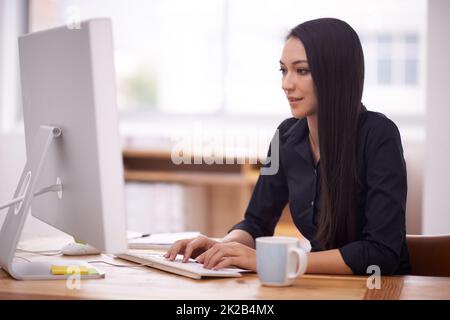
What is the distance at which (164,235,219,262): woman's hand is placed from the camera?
5.19 ft

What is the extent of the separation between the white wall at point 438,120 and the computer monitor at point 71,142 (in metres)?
2.45

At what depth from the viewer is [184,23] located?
479 centimetres

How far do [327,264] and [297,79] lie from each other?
1.50 ft

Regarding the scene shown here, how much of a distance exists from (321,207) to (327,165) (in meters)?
0.11

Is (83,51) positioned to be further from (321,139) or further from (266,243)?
(321,139)

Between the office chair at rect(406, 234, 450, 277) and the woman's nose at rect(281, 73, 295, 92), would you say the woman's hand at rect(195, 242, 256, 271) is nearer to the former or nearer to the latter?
the woman's nose at rect(281, 73, 295, 92)

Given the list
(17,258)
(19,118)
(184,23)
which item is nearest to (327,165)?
(17,258)

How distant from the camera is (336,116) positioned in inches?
66.5

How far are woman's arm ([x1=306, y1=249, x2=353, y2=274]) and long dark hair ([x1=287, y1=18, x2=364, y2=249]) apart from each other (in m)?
0.19

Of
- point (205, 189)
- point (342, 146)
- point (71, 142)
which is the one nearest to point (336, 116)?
point (342, 146)

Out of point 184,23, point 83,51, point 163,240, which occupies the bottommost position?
point 163,240

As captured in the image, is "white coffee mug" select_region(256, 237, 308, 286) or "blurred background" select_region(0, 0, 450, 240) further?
"blurred background" select_region(0, 0, 450, 240)

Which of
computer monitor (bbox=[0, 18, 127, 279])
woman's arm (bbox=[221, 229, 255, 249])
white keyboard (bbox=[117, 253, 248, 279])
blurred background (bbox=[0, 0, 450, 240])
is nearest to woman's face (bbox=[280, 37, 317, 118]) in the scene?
woman's arm (bbox=[221, 229, 255, 249])

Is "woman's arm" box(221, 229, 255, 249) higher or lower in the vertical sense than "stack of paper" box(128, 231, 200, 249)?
higher
